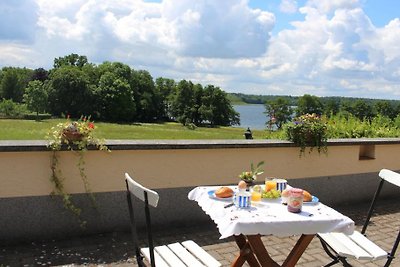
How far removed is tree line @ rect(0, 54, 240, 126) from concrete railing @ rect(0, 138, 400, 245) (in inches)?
2245

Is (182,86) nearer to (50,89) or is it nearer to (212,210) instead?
(50,89)

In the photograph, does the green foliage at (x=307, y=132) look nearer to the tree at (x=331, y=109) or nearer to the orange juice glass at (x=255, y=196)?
the tree at (x=331, y=109)

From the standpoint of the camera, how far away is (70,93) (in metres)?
68.4

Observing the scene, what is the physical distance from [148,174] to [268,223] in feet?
8.65

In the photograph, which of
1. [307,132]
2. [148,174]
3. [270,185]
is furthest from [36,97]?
[270,185]

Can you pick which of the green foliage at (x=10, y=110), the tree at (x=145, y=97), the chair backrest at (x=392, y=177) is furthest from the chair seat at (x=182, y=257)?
the tree at (x=145, y=97)

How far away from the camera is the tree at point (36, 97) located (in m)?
67.4

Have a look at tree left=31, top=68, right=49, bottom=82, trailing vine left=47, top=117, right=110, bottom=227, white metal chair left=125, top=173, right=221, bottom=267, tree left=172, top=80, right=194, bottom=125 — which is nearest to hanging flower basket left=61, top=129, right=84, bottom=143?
trailing vine left=47, top=117, right=110, bottom=227

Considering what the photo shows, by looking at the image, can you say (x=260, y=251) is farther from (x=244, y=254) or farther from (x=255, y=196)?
(x=255, y=196)

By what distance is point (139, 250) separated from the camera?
11.5 ft

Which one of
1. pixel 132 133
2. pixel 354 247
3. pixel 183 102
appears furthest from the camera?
pixel 183 102

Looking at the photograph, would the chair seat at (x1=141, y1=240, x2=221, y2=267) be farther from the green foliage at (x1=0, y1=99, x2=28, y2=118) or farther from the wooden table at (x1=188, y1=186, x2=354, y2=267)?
the green foliage at (x1=0, y1=99, x2=28, y2=118)

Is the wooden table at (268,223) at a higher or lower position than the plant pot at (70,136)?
lower

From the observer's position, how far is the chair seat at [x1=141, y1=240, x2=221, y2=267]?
3.33 metres
